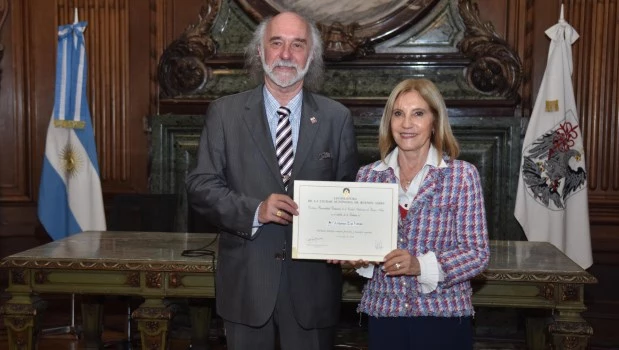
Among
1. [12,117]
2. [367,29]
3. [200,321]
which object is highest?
[367,29]

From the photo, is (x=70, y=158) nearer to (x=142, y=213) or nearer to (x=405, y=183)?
(x=142, y=213)

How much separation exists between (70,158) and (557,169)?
12.0ft

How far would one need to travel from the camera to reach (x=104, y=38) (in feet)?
19.4

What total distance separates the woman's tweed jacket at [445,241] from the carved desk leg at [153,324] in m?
1.37

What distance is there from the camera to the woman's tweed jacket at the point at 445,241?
7.40 feet

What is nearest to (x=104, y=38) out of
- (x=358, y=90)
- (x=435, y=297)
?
(x=358, y=90)

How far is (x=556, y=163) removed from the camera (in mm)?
5242

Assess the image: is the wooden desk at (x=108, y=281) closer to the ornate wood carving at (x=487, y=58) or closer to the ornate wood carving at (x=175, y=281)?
the ornate wood carving at (x=175, y=281)

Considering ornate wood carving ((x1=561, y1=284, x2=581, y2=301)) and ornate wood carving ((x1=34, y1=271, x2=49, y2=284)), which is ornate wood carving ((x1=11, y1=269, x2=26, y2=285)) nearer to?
ornate wood carving ((x1=34, y1=271, x2=49, y2=284))

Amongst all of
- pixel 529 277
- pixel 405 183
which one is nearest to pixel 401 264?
pixel 405 183

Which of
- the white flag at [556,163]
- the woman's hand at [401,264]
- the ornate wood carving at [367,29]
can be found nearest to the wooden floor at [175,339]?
the white flag at [556,163]

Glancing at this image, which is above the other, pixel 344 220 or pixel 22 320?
pixel 344 220

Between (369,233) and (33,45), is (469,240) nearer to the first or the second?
(369,233)

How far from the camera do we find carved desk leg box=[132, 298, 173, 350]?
11.1ft
